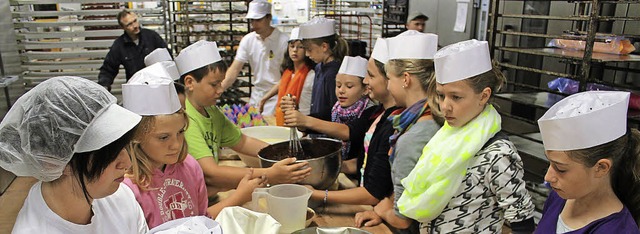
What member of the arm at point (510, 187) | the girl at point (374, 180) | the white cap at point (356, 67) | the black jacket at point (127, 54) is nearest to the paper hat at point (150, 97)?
the girl at point (374, 180)

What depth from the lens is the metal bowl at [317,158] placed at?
1.54 meters

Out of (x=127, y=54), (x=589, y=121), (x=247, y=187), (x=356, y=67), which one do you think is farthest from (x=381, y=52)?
(x=127, y=54)

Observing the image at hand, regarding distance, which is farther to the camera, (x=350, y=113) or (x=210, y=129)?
(x=350, y=113)

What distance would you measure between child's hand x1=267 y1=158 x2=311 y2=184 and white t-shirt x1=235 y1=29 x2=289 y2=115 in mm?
2310

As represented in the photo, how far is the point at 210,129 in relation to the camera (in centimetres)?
181

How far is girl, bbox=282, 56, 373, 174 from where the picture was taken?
2068 mm

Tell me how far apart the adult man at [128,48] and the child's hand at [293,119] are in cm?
248

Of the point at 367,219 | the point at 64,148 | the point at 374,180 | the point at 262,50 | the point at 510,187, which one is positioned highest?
the point at 64,148

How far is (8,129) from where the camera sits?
2.78 ft

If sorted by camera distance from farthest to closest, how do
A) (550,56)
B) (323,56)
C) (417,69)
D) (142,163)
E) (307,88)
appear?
(307,88) → (323,56) → (550,56) → (417,69) → (142,163)

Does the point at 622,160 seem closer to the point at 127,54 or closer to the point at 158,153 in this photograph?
the point at 158,153

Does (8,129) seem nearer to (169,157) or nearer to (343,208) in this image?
(169,157)

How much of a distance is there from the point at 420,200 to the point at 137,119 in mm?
825

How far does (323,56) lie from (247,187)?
4.65 feet
